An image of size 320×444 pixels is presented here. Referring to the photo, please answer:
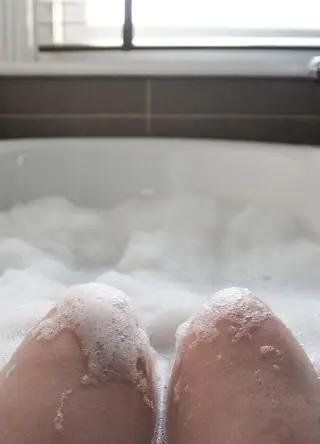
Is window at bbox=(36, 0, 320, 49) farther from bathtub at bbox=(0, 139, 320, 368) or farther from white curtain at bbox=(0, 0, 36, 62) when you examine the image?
bathtub at bbox=(0, 139, 320, 368)

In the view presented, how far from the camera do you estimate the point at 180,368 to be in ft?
2.03

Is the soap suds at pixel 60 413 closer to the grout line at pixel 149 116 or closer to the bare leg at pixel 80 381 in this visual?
the bare leg at pixel 80 381

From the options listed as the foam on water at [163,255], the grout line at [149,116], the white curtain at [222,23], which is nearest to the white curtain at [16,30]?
the grout line at [149,116]

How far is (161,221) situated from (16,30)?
68cm

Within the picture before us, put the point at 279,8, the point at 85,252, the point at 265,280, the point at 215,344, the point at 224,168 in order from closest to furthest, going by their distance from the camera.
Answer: the point at 215,344
the point at 265,280
the point at 85,252
the point at 224,168
the point at 279,8

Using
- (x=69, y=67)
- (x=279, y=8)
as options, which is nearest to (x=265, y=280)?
(x=69, y=67)

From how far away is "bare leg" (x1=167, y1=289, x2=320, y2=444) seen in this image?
54 cm

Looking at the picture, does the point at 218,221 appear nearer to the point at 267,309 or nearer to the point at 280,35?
the point at 280,35

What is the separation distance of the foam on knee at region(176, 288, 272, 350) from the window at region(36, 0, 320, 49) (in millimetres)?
1460

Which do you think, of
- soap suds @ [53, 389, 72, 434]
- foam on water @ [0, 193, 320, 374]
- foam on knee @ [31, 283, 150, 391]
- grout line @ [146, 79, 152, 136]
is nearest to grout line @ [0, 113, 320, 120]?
grout line @ [146, 79, 152, 136]

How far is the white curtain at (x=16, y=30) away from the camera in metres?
1.87

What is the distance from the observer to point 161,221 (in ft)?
5.25

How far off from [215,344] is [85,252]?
925 millimetres

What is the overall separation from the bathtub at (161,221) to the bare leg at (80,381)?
445 mm
